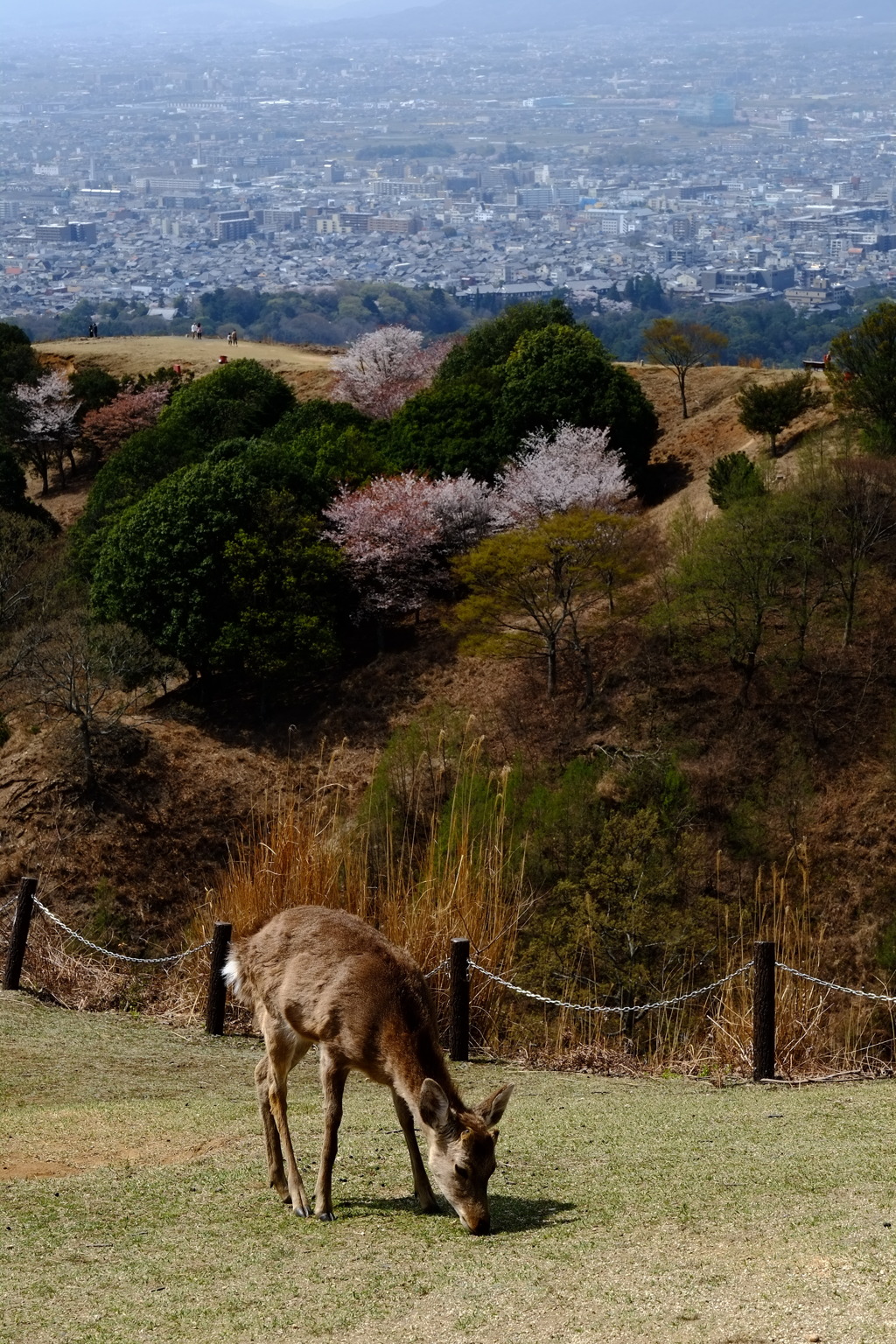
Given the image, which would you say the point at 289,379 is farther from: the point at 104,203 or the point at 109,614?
the point at 104,203

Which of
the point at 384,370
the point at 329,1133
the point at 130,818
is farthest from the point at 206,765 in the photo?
the point at 329,1133

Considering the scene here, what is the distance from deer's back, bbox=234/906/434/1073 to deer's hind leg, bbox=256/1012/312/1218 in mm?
83

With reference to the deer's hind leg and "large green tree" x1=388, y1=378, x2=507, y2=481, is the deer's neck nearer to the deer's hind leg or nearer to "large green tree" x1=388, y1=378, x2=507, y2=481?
the deer's hind leg

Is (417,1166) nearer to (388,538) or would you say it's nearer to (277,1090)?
(277,1090)

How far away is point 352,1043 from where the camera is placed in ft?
22.3

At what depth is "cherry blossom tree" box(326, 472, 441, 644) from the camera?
26594 mm

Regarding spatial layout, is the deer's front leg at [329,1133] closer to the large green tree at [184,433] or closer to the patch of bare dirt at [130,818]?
the patch of bare dirt at [130,818]

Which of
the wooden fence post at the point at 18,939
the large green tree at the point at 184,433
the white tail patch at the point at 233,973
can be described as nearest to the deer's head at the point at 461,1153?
the white tail patch at the point at 233,973

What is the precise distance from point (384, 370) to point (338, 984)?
30.3 meters

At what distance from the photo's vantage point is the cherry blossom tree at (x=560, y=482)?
86.7ft

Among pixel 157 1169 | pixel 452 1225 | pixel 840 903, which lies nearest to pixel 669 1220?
pixel 452 1225

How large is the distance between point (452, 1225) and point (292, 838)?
22.2 ft

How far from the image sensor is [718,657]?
24.7 m

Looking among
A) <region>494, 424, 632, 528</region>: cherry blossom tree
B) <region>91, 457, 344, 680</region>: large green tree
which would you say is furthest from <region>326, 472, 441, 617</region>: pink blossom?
<region>494, 424, 632, 528</region>: cherry blossom tree
